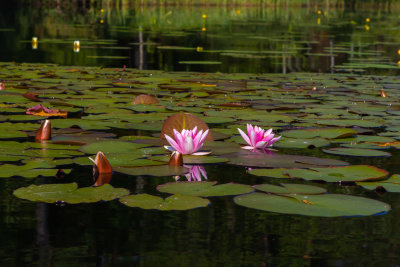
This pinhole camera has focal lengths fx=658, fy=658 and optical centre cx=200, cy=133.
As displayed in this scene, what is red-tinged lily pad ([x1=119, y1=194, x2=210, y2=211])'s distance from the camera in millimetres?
2551

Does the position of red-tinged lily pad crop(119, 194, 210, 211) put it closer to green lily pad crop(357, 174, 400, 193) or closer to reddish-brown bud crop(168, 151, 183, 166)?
reddish-brown bud crop(168, 151, 183, 166)

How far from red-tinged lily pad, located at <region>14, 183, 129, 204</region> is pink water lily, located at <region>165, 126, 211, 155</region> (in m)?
0.65

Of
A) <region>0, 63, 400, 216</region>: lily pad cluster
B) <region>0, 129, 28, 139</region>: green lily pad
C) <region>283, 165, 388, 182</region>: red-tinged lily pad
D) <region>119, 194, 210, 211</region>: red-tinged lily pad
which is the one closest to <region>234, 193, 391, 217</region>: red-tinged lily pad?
<region>0, 63, 400, 216</region>: lily pad cluster

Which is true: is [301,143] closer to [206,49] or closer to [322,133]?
[322,133]

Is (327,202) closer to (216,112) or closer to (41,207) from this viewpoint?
(41,207)

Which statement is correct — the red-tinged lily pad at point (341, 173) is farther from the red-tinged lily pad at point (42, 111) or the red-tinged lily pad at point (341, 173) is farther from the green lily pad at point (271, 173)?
the red-tinged lily pad at point (42, 111)

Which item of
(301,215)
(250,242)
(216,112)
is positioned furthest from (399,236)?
(216,112)

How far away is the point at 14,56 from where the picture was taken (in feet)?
34.2

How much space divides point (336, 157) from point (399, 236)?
135 centimetres

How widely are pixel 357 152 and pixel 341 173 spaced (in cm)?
55

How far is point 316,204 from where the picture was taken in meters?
2.61

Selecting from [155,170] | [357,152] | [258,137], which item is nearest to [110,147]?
[155,170]

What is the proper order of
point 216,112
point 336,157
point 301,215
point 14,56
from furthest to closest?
point 14,56 → point 216,112 → point 336,157 → point 301,215

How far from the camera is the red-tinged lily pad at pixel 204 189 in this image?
2.76 metres
